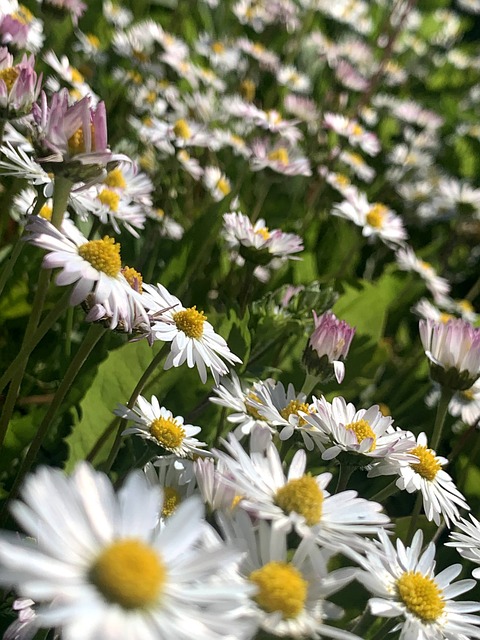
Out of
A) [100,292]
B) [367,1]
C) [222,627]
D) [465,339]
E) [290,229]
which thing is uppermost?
[367,1]

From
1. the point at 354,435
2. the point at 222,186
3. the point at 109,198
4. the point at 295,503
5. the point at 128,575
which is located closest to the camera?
the point at 128,575

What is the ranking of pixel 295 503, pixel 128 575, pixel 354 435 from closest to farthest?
1. pixel 128 575
2. pixel 295 503
3. pixel 354 435

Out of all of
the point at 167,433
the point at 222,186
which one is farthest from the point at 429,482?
the point at 222,186

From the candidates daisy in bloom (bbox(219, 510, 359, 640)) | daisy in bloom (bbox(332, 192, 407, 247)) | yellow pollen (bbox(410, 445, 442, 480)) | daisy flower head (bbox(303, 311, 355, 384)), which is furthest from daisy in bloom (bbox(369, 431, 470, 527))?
daisy in bloom (bbox(332, 192, 407, 247))

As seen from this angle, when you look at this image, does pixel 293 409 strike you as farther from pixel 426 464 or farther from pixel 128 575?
pixel 128 575

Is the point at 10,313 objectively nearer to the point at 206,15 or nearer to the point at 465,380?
the point at 465,380

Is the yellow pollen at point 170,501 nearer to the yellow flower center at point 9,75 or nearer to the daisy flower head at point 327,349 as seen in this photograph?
the daisy flower head at point 327,349

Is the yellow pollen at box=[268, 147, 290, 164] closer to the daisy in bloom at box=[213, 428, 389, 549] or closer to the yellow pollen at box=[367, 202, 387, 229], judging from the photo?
the yellow pollen at box=[367, 202, 387, 229]

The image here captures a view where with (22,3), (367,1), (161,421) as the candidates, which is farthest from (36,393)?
(367,1)
